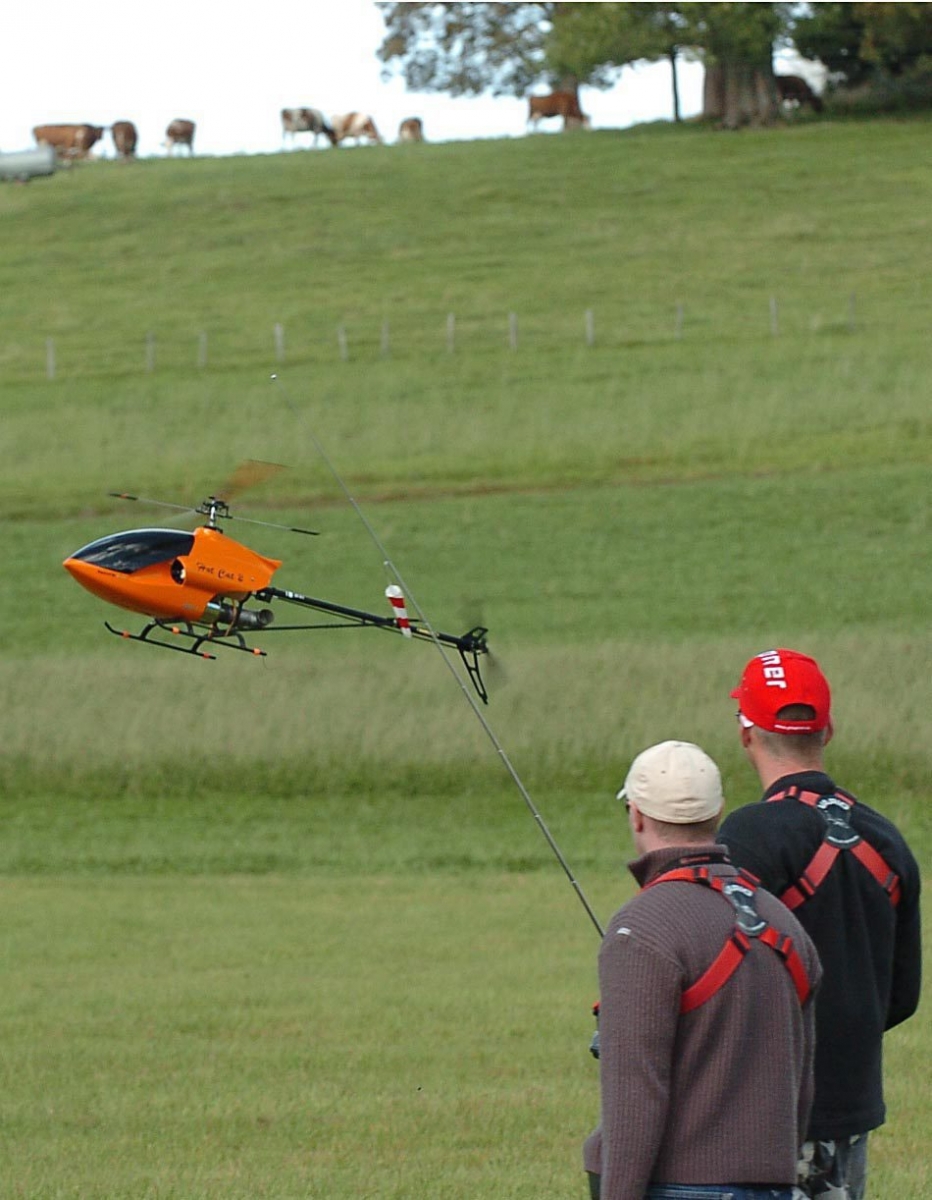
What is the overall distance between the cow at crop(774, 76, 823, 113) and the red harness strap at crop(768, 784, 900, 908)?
71970 mm

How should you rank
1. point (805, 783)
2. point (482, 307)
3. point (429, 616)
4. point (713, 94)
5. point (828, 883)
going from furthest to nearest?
point (713, 94)
point (482, 307)
point (429, 616)
point (805, 783)
point (828, 883)

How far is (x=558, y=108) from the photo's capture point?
8288 cm

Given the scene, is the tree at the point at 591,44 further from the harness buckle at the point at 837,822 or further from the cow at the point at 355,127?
the harness buckle at the point at 837,822

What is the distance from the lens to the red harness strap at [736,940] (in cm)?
379

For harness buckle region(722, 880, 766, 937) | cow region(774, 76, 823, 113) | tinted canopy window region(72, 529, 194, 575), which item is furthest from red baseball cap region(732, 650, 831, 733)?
cow region(774, 76, 823, 113)

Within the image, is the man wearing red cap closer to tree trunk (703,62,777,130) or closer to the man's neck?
the man's neck

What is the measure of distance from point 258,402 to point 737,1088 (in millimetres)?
38512

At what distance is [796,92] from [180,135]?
96.5ft

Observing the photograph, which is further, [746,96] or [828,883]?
[746,96]

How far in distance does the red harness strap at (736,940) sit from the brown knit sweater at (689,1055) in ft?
0.06

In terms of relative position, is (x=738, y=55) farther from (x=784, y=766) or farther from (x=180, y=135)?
(x=784, y=766)

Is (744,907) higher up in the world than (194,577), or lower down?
lower down

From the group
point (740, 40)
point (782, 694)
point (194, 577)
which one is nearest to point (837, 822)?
point (782, 694)

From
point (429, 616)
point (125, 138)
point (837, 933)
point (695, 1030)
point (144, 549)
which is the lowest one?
point (429, 616)
